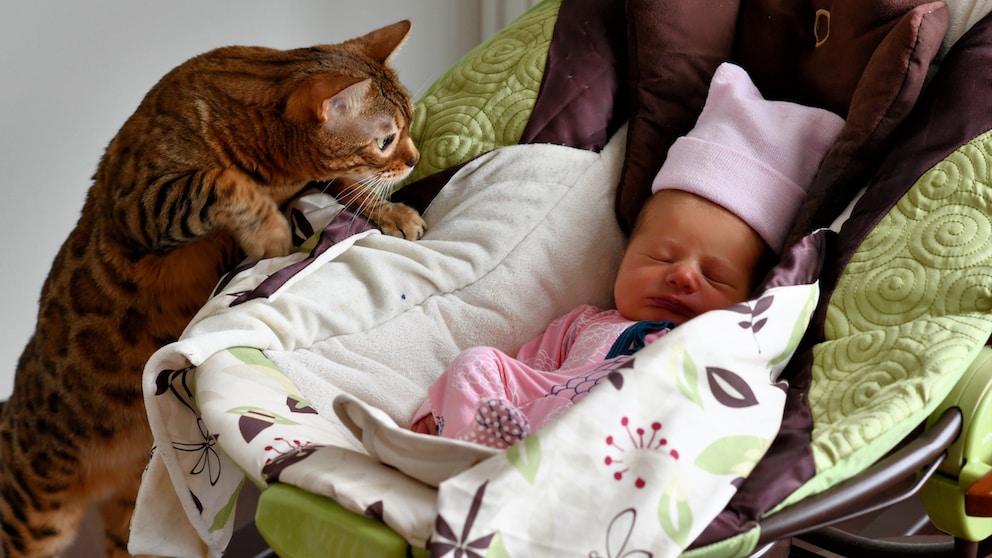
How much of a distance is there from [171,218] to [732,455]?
0.81 m

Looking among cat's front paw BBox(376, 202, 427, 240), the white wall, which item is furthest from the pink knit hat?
the white wall

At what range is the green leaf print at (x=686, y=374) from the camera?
0.83 m

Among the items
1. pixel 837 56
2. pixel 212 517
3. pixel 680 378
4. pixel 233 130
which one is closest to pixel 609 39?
pixel 837 56

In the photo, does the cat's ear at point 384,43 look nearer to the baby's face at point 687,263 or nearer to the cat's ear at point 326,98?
the cat's ear at point 326,98

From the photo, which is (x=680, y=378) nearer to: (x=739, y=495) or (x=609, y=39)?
(x=739, y=495)

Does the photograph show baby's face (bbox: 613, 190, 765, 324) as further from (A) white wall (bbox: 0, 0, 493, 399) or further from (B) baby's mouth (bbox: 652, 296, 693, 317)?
(A) white wall (bbox: 0, 0, 493, 399)

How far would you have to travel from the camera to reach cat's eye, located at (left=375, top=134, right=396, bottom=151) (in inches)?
54.1

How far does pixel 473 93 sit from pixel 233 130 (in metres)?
0.43

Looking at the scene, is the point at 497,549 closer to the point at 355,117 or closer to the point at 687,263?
the point at 687,263

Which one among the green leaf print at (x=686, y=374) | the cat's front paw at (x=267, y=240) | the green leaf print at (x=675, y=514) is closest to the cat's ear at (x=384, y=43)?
the cat's front paw at (x=267, y=240)

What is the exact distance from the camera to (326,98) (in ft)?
4.14

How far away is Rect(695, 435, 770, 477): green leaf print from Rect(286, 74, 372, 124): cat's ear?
2.34 ft

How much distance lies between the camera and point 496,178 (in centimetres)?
147

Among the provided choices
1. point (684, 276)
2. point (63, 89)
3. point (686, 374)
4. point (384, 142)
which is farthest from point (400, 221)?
point (63, 89)
